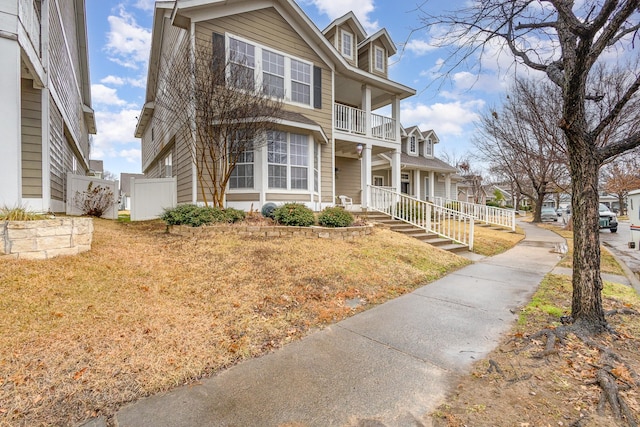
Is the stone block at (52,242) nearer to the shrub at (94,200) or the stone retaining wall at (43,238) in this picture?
the stone retaining wall at (43,238)

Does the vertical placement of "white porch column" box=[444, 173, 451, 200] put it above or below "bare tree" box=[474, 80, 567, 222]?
below

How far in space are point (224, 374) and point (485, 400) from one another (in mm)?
2338

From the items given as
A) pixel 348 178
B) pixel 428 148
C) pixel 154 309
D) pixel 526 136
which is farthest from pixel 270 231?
pixel 428 148

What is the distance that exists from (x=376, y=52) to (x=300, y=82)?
19.2 feet

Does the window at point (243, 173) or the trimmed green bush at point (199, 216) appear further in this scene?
the window at point (243, 173)

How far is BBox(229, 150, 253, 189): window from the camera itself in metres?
9.94

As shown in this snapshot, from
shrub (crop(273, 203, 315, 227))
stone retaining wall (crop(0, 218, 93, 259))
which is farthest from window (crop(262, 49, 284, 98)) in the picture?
stone retaining wall (crop(0, 218, 93, 259))

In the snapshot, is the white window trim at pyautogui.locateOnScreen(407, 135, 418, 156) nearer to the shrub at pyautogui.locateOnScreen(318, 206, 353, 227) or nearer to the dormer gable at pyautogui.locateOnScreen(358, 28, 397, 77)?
the dormer gable at pyautogui.locateOnScreen(358, 28, 397, 77)

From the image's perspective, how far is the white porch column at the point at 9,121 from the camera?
5.16 metres

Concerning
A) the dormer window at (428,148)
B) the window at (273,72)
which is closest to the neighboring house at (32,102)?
the window at (273,72)

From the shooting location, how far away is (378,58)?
49.9 ft

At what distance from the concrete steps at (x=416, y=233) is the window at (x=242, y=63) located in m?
6.25

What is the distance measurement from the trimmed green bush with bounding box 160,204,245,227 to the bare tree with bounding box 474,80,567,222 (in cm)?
1575

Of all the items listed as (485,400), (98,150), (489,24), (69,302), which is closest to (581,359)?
(485,400)
